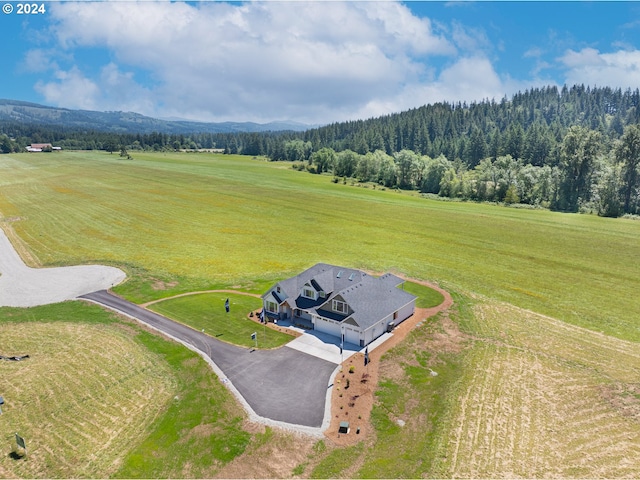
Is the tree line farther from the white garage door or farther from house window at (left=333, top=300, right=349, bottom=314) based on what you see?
the white garage door

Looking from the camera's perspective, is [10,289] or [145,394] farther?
[10,289]

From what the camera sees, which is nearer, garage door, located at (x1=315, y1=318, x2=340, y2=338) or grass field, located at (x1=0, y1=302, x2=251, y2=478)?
grass field, located at (x1=0, y1=302, x2=251, y2=478)

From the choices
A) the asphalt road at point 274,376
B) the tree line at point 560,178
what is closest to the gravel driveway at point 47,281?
the asphalt road at point 274,376

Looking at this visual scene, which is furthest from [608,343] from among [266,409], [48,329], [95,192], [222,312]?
[95,192]

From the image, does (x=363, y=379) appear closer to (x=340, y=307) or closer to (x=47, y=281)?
(x=340, y=307)

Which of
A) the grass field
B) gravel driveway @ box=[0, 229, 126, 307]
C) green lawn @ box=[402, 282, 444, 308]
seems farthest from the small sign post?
green lawn @ box=[402, 282, 444, 308]

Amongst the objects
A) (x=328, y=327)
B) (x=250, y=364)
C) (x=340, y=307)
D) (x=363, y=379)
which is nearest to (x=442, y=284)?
(x=340, y=307)

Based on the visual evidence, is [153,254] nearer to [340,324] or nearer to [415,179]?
[340,324]
